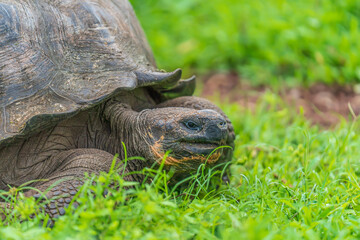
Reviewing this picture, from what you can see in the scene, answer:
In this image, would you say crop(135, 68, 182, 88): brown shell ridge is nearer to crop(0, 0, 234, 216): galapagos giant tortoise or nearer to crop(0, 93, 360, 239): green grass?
crop(0, 0, 234, 216): galapagos giant tortoise

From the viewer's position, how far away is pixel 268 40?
721 cm

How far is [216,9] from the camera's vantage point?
27.6 ft

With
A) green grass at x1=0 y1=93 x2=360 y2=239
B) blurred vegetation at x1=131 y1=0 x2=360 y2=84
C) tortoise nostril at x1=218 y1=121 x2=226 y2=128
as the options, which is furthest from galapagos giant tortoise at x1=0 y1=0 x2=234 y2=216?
blurred vegetation at x1=131 y1=0 x2=360 y2=84

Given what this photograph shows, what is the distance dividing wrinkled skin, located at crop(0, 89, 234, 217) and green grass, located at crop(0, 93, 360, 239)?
0.16m

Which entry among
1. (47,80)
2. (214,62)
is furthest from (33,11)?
(214,62)

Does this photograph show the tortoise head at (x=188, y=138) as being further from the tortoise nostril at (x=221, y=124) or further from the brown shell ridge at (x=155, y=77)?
the brown shell ridge at (x=155, y=77)

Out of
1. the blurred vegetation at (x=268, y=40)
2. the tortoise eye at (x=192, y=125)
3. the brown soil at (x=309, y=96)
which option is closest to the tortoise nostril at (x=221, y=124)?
the tortoise eye at (x=192, y=125)

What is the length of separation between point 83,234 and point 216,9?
669cm

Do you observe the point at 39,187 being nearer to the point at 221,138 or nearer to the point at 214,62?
the point at 221,138

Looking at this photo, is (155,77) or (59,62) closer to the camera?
(59,62)

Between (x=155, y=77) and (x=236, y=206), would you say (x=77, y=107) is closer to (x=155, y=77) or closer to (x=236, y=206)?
(x=155, y=77)

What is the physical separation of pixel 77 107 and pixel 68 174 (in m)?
0.43

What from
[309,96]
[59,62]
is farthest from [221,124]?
[309,96]

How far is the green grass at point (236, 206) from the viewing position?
2.40m
